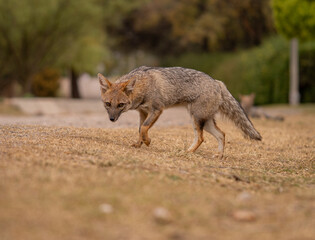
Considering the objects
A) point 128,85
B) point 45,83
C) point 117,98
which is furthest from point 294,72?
point 45,83

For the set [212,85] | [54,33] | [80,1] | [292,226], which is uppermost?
[80,1]

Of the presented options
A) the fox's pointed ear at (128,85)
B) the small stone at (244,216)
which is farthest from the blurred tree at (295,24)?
the small stone at (244,216)

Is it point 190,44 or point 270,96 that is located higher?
point 190,44

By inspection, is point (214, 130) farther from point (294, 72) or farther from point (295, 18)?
point (295, 18)

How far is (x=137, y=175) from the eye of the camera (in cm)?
485

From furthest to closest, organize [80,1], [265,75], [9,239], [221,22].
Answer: [221,22], [80,1], [265,75], [9,239]

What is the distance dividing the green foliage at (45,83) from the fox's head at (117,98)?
87.4ft

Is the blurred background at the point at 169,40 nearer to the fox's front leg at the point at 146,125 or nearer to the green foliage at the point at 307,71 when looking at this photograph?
the green foliage at the point at 307,71

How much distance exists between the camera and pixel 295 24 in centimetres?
2139

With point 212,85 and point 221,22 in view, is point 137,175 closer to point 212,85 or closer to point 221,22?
point 212,85

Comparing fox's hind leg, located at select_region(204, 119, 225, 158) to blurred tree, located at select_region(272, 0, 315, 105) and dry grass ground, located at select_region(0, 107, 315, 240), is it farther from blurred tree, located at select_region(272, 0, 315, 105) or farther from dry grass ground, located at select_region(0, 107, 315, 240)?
blurred tree, located at select_region(272, 0, 315, 105)

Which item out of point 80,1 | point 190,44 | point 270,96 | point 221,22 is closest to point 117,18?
point 190,44

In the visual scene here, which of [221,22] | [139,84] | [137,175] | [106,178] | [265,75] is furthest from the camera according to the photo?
[221,22]

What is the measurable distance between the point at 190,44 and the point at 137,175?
31409 mm
